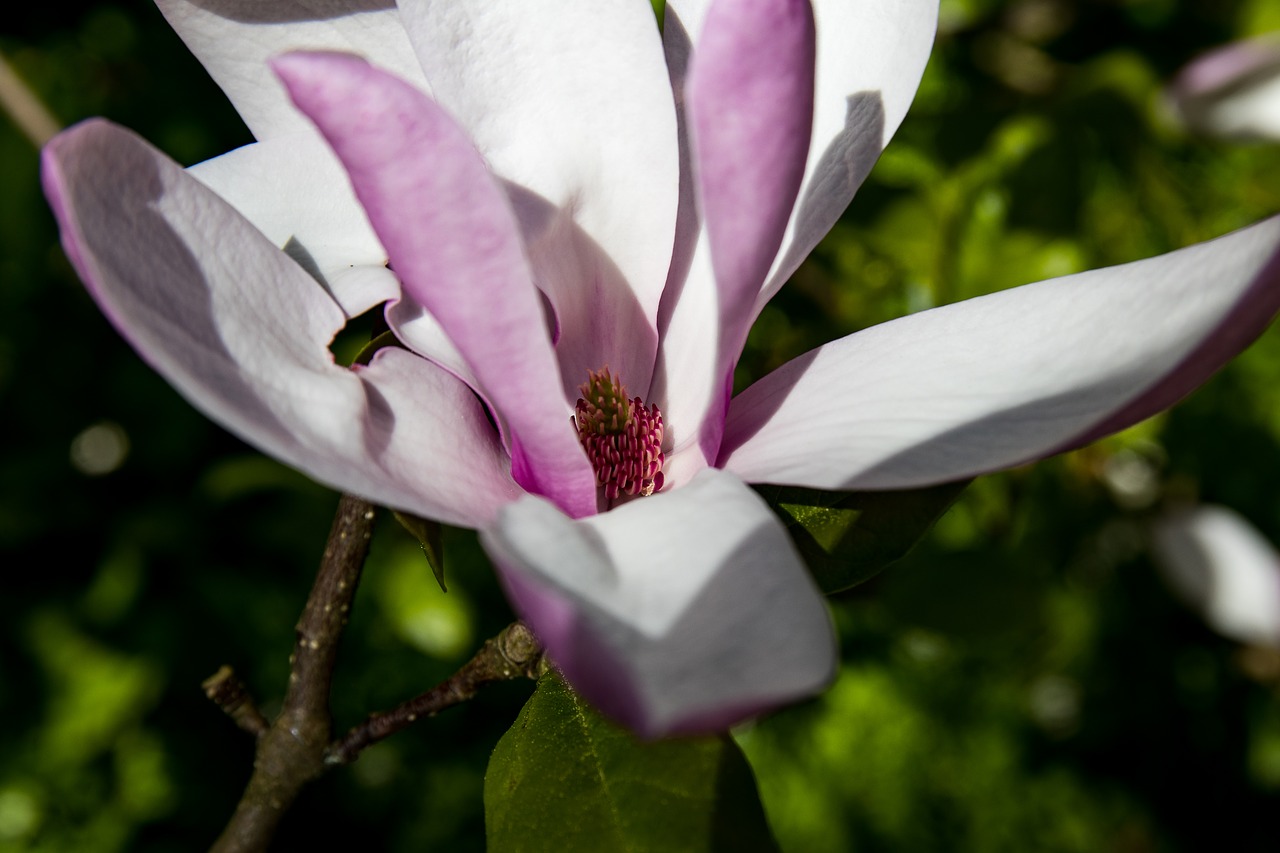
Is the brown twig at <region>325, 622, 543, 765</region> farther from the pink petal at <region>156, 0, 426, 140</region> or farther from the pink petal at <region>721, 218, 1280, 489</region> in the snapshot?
the pink petal at <region>156, 0, 426, 140</region>

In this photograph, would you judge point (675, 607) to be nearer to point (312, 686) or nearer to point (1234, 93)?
point (312, 686)

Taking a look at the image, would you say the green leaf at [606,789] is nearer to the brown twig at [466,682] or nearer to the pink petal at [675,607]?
the brown twig at [466,682]

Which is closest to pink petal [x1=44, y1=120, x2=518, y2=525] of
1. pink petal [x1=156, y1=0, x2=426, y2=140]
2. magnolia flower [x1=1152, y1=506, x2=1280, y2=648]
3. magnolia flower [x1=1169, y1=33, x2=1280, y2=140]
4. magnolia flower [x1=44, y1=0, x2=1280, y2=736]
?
magnolia flower [x1=44, y1=0, x2=1280, y2=736]

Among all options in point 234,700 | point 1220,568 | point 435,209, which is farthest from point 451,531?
point 1220,568

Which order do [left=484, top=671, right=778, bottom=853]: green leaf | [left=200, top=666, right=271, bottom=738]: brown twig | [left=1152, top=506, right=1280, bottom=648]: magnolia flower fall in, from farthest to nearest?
[left=1152, top=506, right=1280, bottom=648]: magnolia flower → [left=200, top=666, right=271, bottom=738]: brown twig → [left=484, top=671, right=778, bottom=853]: green leaf

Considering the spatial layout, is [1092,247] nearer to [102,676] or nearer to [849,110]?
[849,110]

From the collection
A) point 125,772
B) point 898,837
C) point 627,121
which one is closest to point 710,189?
point 627,121

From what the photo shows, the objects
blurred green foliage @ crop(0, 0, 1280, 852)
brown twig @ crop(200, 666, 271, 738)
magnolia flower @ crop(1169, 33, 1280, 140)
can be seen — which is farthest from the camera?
magnolia flower @ crop(1169, 33, 1280, 140)
